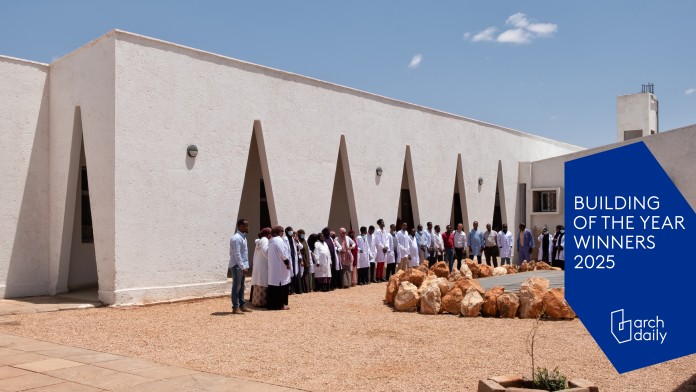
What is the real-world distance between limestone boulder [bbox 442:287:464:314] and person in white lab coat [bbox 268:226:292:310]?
288 cm

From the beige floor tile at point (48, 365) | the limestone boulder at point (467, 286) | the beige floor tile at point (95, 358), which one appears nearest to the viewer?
the beige floor tile at point (48, 365)

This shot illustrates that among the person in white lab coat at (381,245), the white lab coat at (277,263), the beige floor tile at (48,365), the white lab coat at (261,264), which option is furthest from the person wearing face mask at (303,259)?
the beige floor tile at (48,365)

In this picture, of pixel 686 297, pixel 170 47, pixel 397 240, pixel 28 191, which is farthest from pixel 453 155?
pixel 686 297

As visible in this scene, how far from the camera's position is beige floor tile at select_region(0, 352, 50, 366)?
688cm

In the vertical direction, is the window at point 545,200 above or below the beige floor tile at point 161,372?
above

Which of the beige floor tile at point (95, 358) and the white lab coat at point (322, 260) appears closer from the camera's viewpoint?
the beige floor tile at point (95, 358)

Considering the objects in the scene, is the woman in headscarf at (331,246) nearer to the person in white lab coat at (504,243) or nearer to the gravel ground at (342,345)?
the gravel ground at (342,345)

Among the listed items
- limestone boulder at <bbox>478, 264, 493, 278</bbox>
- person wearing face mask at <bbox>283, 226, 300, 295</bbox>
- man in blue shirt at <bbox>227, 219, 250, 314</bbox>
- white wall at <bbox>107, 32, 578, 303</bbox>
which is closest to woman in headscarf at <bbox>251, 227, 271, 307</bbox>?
man in blue shirt at <bbox>227, 219, 250, 314</bbox>

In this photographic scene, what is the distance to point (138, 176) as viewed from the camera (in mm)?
11688

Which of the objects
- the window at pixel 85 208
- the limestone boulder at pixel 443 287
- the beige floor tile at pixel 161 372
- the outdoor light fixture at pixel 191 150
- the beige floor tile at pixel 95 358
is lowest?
the beige floor tile at pixel 95 358

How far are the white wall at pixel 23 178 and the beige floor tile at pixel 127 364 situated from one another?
→ 6749 mm

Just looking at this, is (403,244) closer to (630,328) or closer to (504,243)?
(504,243)

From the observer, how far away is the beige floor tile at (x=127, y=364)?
661 centimetres
